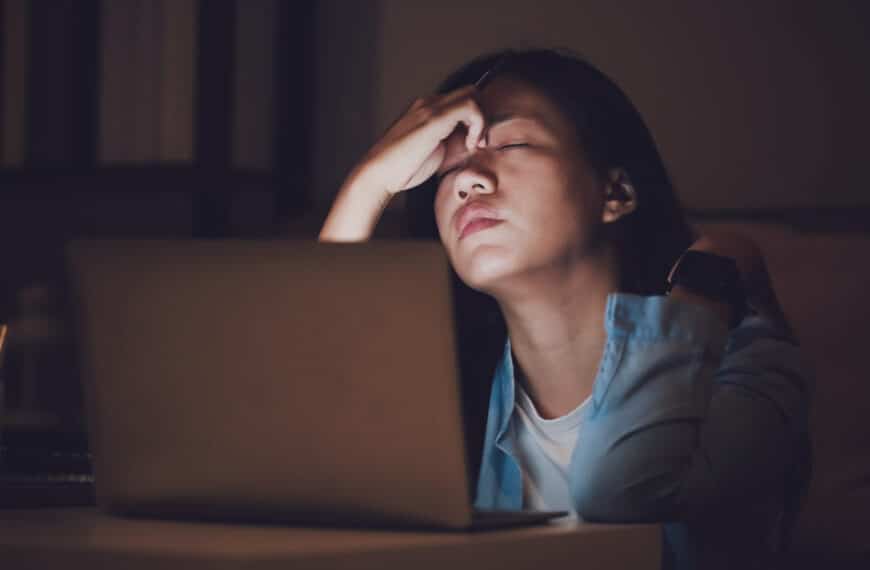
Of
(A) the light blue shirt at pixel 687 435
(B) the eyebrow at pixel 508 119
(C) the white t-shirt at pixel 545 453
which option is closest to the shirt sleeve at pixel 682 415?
(A) the light blue shirt at pixel 687 435

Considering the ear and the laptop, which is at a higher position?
the ear

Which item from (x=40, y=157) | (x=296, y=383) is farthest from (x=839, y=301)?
(x=40, y=157)

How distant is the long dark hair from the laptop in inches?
28.3

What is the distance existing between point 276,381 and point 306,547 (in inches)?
4.8

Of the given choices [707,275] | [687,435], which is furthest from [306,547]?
[707,275]

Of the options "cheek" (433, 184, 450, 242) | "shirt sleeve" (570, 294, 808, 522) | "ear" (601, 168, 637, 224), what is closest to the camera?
"shirt sleeve" (570, 294, 808, 522)

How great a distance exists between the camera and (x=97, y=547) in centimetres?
69

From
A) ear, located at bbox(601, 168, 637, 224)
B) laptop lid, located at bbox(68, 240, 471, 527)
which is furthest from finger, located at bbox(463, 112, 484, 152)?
laptop lid, located at bbox(68, 240, 471, 527)

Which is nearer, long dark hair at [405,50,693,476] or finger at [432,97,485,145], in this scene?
finger at [432,97,485,145]

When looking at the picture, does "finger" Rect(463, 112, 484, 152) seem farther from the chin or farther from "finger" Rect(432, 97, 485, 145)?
the chin

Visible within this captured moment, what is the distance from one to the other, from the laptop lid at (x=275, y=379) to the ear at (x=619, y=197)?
2.76 feet

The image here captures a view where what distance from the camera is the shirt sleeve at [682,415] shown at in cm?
104

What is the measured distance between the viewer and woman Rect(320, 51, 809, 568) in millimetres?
1108

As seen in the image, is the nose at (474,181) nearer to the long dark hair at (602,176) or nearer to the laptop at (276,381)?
the long dark hair at (602,176)
